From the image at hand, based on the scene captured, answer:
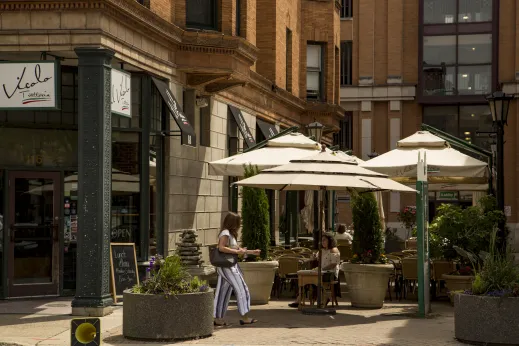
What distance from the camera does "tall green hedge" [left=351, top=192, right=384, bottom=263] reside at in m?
17.6

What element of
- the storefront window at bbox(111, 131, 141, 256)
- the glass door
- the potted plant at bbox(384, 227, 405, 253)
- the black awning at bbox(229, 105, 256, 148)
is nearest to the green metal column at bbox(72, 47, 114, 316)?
the glass door

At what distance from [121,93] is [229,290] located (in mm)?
4498

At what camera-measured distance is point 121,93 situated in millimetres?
16922

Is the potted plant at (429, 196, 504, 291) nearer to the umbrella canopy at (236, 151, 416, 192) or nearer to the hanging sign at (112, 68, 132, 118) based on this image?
the umbrella canopy at (236, 151, 416, 192)

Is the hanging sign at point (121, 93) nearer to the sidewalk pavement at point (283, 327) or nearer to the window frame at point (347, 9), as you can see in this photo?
the sidewalk pavement at point (283, 327)

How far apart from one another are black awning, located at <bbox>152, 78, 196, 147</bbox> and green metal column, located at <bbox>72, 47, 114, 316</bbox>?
3316 millimetres

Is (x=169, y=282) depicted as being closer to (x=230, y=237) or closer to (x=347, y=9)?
(x=230, y=237)

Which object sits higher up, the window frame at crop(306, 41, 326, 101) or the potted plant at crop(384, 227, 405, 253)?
the window frame at crop(306, 41, 326, 101)

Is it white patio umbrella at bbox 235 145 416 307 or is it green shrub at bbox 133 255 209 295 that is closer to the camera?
green shrub at bbox 133 255 209 295

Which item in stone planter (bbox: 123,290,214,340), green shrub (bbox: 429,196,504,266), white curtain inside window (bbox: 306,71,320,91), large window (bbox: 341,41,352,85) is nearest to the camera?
stone planter (bbox: 123,290,214,340)

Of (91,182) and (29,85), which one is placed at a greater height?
(29,85)

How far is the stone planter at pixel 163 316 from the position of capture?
12469 mm

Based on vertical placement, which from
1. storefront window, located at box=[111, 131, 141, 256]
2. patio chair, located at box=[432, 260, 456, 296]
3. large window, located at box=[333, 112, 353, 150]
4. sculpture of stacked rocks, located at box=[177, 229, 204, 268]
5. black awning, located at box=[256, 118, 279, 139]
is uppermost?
large window, located at box=[333, 112, 353, 150]

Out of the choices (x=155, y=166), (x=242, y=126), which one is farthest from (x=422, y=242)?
(x=242, y=126)
